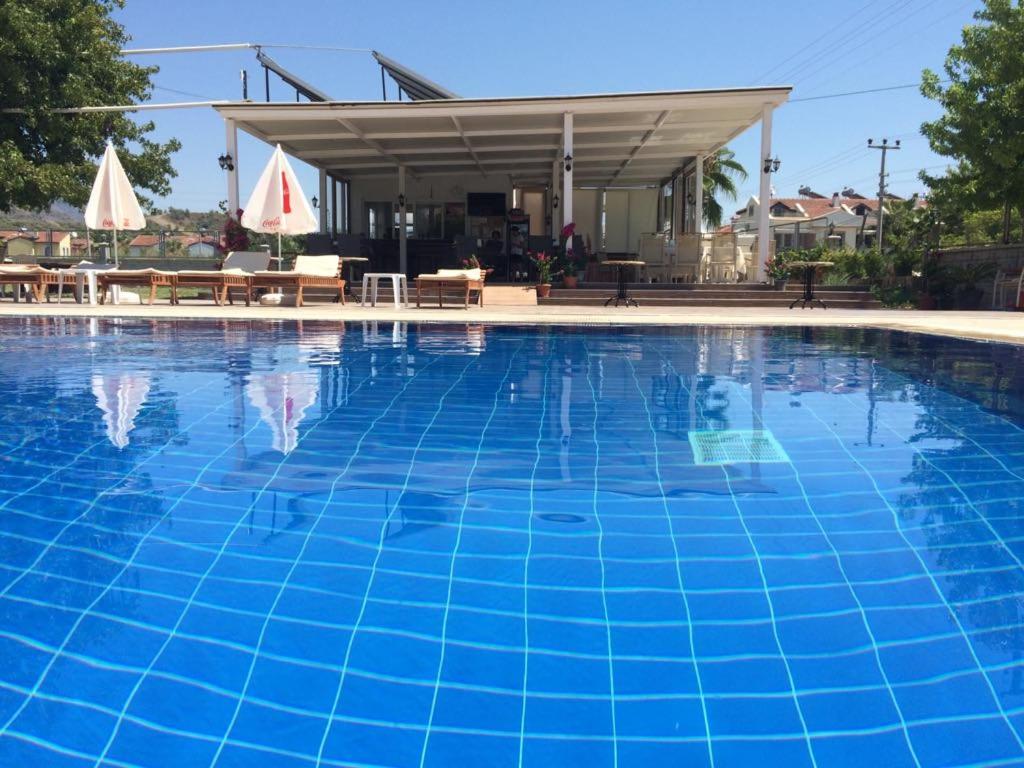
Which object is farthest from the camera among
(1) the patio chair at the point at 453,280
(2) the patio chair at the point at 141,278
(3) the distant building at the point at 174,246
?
(3) the distant building at the point at 174,246

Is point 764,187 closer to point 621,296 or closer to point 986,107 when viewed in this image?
point 621,296

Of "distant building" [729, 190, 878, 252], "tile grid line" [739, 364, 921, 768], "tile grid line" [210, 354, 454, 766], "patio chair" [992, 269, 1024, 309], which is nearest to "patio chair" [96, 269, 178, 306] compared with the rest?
"tile grid line" [210, 354, 454, 766]

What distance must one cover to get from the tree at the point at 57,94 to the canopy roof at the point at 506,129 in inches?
200

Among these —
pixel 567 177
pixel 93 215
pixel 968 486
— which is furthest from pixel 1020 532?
pixel 93 215

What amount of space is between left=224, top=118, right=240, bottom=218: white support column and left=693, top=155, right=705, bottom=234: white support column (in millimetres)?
10620

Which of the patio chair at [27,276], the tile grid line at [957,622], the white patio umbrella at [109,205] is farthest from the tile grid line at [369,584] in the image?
the white patio umbrella at [109,205]

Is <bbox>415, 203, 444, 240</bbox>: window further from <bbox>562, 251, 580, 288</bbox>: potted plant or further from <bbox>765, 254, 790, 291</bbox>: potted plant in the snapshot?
<bbox>765, 254, 790, 291</bbox>: potted plant

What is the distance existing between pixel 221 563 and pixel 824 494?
2.60 metres

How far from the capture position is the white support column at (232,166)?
1623 centimetres

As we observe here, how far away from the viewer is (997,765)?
1.91 m

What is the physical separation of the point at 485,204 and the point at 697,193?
596 cm

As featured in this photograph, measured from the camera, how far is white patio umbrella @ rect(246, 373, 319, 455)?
14.8 feet

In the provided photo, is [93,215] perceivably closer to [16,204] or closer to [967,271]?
[16,204]

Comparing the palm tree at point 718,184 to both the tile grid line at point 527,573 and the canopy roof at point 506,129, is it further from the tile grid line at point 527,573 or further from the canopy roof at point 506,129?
the tile grid line at point 527,573
